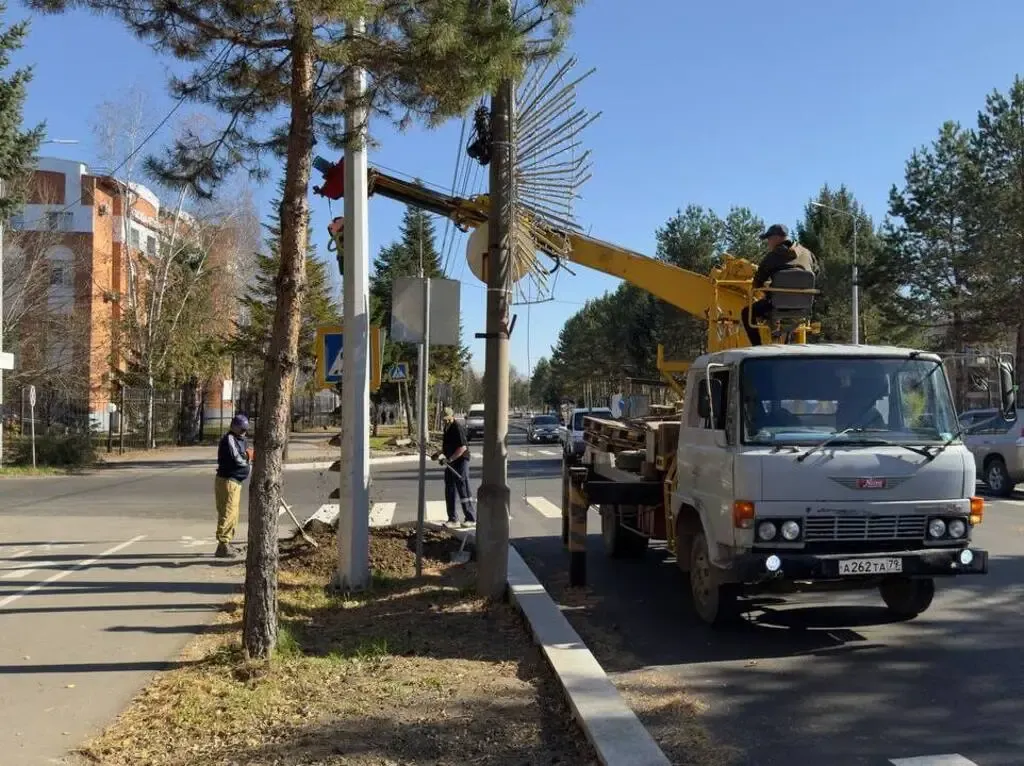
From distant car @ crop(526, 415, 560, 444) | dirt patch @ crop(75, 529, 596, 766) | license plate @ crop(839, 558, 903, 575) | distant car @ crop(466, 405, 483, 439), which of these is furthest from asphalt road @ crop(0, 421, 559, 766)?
distant car @ crop(466, 405, 483, 439)

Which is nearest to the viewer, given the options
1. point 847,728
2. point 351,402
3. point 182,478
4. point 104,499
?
point 847,728

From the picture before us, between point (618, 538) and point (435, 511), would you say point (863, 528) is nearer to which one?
point (618, 538)

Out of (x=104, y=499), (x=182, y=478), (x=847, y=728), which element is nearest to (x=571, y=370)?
(x=182, y=478)

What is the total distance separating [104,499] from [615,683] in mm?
15183

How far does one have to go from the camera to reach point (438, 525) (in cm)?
1260

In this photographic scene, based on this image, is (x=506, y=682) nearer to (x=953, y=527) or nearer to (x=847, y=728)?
(x=847, y=728)

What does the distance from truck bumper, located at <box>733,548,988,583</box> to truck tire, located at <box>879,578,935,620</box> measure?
845 mm

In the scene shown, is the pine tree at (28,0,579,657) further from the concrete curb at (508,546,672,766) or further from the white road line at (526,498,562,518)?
the white road line at (526,498,562,518)

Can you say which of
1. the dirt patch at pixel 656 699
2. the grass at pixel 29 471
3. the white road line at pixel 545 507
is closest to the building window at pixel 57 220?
the grass at pixel 29 471

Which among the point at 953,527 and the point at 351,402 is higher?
the point at 351,402

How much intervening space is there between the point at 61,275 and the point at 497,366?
4154 centimetres

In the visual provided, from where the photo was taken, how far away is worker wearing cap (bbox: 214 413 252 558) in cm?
1091

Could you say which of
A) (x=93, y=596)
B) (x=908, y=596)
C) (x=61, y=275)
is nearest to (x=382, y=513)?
(x=93, y=596)

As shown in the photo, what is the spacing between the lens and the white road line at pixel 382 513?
14.4m
